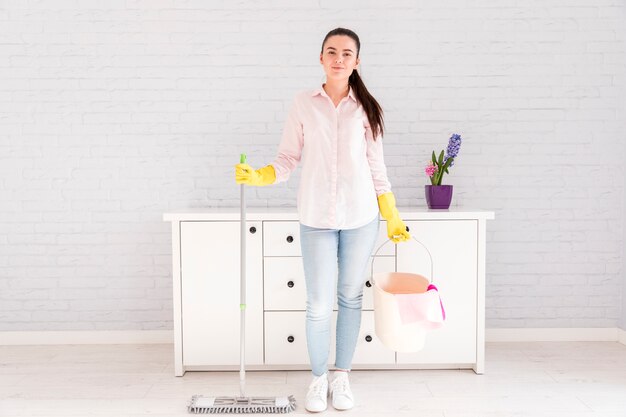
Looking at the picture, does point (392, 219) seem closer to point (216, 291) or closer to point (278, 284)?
point (278, 284)

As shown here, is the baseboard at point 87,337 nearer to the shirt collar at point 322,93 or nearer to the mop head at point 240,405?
the mop head at point 240,405

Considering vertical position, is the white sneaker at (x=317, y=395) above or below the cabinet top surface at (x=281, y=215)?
below

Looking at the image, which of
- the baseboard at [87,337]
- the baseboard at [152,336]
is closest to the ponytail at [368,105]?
the baseboard at [152,336]

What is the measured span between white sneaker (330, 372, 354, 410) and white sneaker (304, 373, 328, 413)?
0.04 m

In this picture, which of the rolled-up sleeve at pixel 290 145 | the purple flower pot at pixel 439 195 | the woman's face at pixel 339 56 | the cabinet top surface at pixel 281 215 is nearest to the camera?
the woman's face at pixel 339 56

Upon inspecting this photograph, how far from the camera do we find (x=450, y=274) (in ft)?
8.54

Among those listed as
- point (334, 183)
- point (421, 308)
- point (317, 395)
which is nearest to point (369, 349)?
point (317, 395)

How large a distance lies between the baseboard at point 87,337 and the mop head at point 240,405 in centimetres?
96

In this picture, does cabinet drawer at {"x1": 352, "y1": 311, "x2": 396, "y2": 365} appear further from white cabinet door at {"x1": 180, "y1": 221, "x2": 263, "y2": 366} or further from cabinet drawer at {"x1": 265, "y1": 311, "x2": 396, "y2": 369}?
white cabinet door at {"x1": 180, "y1": 221, "x2": 263, "y2": 366}

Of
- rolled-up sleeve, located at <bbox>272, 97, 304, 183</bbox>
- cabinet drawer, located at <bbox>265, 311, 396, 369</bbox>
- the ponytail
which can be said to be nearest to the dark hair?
the ponytail

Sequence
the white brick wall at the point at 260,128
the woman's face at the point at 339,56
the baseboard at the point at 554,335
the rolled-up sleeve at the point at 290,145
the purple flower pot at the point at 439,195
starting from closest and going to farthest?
the woman's face at the point at 339,56
the rolled-up sleeve at the point at 290,145
the purple flower pot at the point at 439,195
the white brick wall at the point at 260,128
the baseboard at the point at 554,335

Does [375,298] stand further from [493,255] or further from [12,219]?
[12,219]

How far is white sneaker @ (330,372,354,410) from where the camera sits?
220 centimetres

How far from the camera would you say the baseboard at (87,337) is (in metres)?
3.07
